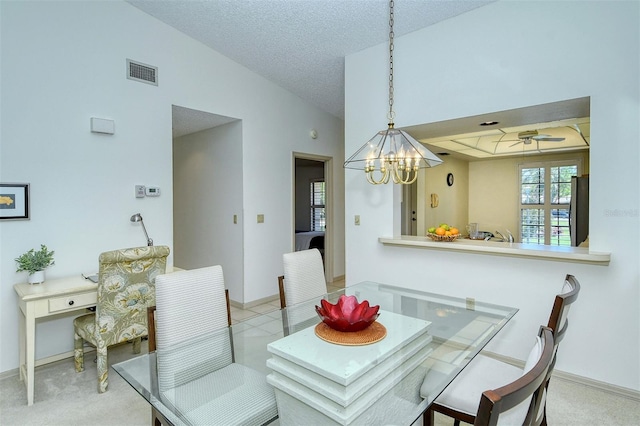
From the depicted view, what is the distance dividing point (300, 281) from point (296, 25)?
2.42 metres

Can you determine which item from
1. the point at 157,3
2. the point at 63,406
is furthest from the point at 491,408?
the point at 157,3

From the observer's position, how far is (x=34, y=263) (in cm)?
266

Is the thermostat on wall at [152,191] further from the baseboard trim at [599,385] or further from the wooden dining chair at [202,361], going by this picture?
the baseboard trim at [599,385]

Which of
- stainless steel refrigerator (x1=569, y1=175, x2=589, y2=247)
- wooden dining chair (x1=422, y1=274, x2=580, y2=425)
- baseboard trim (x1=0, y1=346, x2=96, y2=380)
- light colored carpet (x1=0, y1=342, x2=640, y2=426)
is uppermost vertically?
stainless steel refrigerator (x1=569, y1=175, x2=589, y2=247)

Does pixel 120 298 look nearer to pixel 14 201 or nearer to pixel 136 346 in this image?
pixel 136 346

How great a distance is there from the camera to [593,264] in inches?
95.4

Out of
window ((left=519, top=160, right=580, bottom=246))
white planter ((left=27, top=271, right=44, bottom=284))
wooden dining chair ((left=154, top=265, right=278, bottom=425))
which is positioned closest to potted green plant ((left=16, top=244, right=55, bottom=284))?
white planter ((left=27, top=271, right=44, bottom=284))

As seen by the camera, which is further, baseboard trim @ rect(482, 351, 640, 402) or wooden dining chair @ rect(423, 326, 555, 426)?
baseboard trim @ rect(482, 351, 640, 402)

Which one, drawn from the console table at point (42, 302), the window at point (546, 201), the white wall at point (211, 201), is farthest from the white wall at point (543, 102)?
the window at point (546, 201)

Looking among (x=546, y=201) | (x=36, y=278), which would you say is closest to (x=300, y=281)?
(x=36, y=278)

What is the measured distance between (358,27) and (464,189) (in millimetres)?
5183

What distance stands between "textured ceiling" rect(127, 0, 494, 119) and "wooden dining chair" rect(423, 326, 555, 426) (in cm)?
275

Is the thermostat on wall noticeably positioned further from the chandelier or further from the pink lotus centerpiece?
the pink lotus centerpiece

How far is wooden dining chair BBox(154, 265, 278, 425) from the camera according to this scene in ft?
4.58
